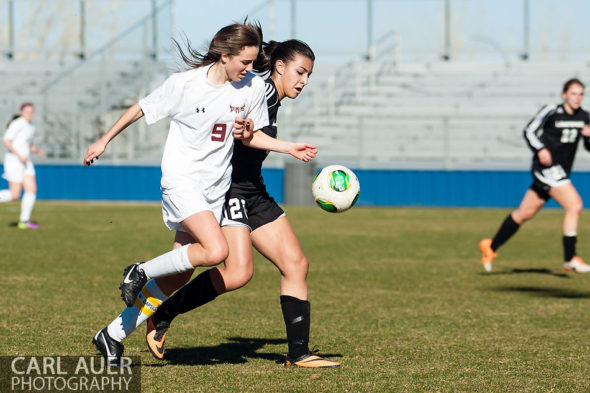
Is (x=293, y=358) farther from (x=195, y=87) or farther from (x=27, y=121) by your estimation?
(x=27, y=121)

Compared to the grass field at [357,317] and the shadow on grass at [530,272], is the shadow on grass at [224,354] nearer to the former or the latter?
the grass field at [357,317]

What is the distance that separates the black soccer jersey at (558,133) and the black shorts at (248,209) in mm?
5661

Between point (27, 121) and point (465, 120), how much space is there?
13306 mm

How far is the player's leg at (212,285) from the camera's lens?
19.1 feet

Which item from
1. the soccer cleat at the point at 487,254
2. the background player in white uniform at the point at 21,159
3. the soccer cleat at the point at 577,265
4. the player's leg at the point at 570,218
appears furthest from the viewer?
the background player in white uniform at the point at 21,159

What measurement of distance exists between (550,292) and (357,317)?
8.68 ft

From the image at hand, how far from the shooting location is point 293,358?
5855 mm

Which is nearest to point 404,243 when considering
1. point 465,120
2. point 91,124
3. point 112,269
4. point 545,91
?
point 112,269

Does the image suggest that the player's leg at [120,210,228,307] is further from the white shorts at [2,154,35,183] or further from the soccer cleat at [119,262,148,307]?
the white shorts at [2,154,35,183]

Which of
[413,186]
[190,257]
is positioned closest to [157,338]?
[190,257]

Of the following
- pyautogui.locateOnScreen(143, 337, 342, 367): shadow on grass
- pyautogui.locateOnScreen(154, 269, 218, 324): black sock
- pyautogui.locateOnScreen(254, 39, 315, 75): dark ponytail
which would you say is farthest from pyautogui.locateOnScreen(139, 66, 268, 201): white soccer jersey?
pyautogui.locateOnScreen(143, 337, 342, 367): shadow on grass

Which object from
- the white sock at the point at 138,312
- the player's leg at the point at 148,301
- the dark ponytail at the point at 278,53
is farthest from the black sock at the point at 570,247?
the white sock at the point at 138,312

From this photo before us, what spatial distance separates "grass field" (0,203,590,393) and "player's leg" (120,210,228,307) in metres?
0.53

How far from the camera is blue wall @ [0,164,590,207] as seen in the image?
79.9ft
